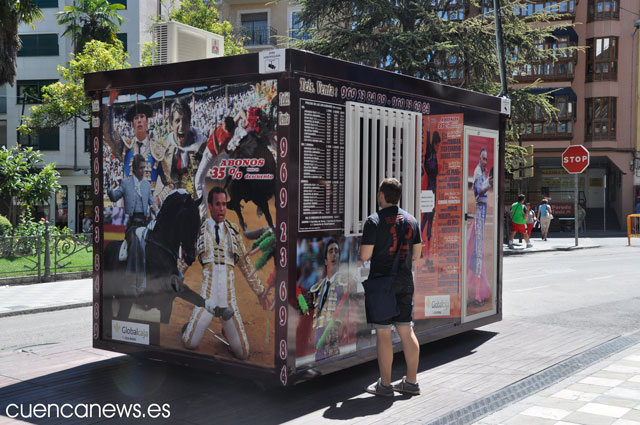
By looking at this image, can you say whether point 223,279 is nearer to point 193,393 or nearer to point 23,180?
point 193,393

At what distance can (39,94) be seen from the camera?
135 feet

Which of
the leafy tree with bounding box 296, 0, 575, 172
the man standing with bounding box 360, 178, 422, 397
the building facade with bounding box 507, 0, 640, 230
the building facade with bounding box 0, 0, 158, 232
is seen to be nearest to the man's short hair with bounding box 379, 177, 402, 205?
the man standing with bounding box 360, 178, 422, 397

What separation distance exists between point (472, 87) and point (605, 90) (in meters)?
21.9

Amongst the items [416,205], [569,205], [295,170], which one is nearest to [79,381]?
[295,170]

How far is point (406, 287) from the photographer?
18.4 ft

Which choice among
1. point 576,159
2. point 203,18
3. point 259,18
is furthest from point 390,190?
point 259,18

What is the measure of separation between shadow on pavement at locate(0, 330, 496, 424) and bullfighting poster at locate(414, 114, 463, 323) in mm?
781

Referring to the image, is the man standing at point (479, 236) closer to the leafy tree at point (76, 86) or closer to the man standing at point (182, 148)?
the man standing at point (182, 148)

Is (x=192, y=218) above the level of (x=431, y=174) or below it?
below

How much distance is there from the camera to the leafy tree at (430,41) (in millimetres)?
22087

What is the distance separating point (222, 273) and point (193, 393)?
1.06m

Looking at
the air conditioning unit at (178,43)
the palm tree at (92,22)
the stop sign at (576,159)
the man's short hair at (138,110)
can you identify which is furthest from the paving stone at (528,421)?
the palm tree at (92,22)

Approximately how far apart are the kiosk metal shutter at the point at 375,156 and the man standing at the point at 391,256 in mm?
499

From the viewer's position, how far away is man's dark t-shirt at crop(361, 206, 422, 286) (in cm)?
550
